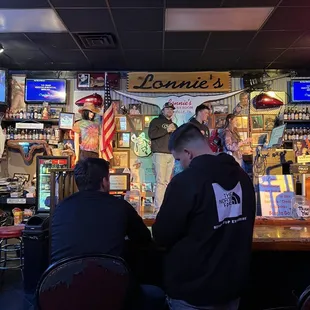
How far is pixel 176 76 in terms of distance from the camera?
23.4 feet

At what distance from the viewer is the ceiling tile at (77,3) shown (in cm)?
418

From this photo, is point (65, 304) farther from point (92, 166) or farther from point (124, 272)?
point (92, 166)

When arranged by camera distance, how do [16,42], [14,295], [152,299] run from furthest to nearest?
[16,42]
[14,295]
[152,299]

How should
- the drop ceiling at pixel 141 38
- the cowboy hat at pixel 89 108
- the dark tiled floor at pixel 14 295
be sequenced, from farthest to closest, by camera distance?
the cowboy hat at pixel 89 108
the drop ceiling at pixel 141 38
the dark tiled floor at pixel 14 295

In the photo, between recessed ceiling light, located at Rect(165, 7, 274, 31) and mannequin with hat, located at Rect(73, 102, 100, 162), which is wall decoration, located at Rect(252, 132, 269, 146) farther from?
mannequin with hat, located at Rect(73, 102, 100, 162)

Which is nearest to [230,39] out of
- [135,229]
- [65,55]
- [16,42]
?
[65,55]

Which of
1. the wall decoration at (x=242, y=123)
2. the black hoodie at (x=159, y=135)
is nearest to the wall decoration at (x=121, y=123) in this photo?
the black hoodie at (x=159, y=135)

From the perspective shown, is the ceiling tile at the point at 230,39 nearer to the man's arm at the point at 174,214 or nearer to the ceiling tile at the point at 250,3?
the ceiling tile at the point at 250,3

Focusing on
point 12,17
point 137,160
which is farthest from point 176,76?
point 12,17

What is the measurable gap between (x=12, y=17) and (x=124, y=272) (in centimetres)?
424

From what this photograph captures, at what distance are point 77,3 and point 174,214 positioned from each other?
344 cm

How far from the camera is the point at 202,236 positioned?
163 cm

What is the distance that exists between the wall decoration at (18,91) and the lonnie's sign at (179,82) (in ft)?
6.96

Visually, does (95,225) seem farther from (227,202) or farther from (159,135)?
(159,135)
